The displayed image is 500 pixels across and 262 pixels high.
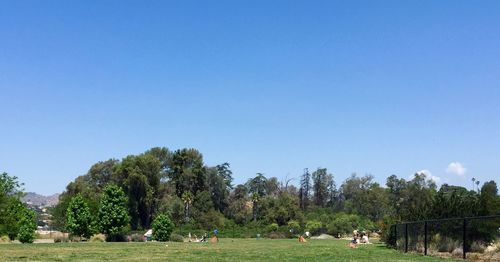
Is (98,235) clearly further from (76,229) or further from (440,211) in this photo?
(440,211)

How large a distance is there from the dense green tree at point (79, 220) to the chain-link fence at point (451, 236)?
48975 mm

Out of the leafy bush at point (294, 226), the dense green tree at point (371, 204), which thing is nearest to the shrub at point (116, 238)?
the leafy bush at point (294, 226)

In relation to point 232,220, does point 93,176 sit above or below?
above

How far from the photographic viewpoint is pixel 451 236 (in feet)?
85.9

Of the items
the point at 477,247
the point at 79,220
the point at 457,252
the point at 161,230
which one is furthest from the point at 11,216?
the point at 477,247

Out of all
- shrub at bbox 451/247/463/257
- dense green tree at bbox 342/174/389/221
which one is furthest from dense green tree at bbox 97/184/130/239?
dense green tree at bbox 342/174/389/221

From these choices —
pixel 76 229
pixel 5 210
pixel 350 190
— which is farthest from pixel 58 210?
pixel 350 190

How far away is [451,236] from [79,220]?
2190 inches

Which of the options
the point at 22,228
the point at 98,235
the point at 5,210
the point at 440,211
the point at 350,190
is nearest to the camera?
the point at 440,211

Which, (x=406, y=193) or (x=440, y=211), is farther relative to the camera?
(x=406, y=193)

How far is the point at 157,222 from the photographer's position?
72.8 metres

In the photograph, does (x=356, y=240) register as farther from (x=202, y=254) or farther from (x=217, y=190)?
(x=217, y=190)

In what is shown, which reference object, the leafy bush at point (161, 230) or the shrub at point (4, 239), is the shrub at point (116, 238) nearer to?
the leafy bush at point (161, 230)

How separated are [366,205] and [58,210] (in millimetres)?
76398
